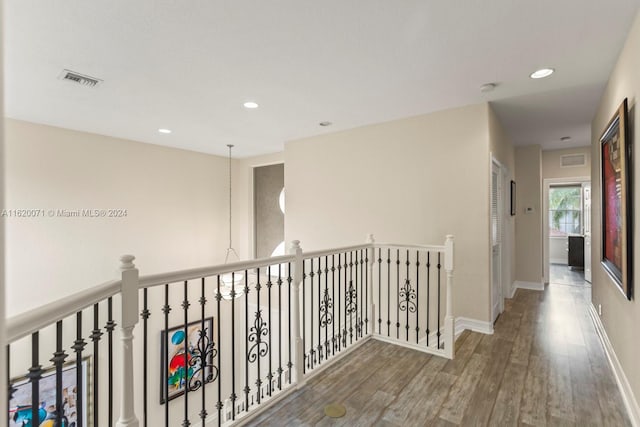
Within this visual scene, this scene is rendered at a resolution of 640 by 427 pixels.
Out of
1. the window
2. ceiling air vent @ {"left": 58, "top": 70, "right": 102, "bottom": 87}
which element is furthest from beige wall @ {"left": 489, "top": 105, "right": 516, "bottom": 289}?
ceiling air vent @ {"left": 58, "top": 70, "right": 102, "bottom": 87}

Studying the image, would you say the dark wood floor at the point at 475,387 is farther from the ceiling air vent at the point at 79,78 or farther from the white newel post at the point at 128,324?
the ceiling air vent at the point at 79,78

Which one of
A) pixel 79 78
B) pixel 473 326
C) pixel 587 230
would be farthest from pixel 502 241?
pixel 79 78

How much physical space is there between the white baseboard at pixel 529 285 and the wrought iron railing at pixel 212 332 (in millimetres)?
2792

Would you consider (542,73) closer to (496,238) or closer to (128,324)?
(496,238)

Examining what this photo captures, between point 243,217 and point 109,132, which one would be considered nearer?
point 109,132

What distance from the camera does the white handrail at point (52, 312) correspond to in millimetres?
892

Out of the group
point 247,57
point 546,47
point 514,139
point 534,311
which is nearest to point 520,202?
point 514,139

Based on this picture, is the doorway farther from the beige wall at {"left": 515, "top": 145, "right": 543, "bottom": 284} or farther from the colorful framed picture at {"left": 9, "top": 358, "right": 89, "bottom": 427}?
the beige wall at {"left": 515, "top": 145, "right": 543, "bottom": 284}

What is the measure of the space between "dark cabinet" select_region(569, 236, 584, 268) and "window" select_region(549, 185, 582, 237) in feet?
1.79

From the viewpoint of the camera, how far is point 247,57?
8.15 ft

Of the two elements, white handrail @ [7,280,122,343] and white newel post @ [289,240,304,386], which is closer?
white handrail @ [7,280,122,343]

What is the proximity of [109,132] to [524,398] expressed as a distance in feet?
19.0

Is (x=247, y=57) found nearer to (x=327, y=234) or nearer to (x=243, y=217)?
(x=327, y=234)

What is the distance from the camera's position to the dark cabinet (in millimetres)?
7577
